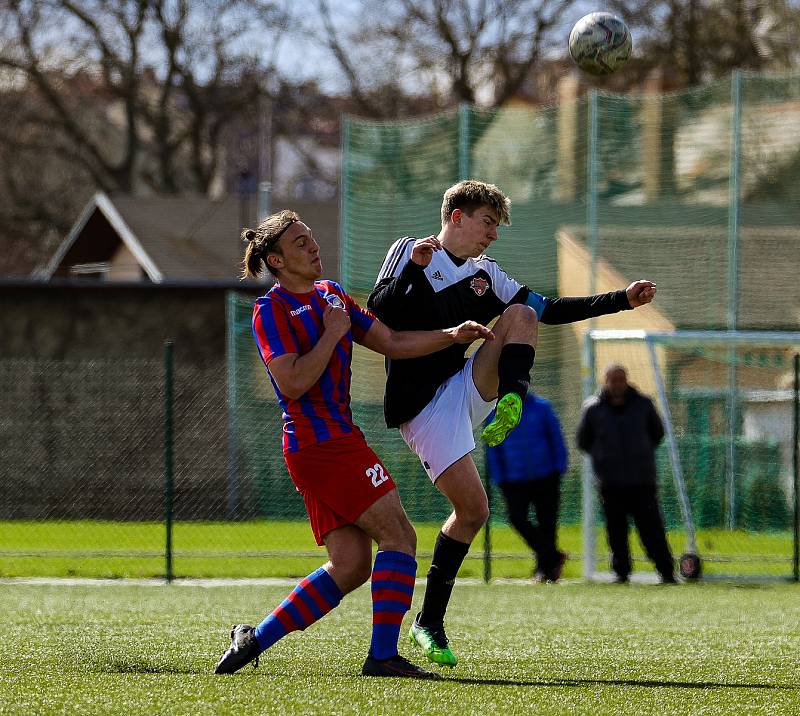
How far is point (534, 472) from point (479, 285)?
23.6 feet

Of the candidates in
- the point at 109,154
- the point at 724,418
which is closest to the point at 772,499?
the point at 724,418

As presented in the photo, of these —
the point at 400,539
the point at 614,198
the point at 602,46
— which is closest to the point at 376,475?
the point at 400,539

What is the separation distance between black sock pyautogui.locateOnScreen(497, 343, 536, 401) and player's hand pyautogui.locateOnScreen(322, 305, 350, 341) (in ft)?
2.43

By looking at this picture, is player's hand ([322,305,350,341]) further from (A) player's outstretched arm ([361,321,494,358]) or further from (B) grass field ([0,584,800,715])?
(B) grass field ([0,584,800,715])

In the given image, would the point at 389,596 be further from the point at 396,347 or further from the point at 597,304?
the point at 597,304

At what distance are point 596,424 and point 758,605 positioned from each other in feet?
10.8

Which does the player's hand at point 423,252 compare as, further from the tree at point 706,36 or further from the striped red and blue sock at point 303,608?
the tree at point 706,36

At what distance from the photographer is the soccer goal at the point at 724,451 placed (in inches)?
613

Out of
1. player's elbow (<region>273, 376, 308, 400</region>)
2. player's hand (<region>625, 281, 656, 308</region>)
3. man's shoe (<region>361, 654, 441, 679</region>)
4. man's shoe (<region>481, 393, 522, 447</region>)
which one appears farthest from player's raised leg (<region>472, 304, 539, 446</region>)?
man's shoe (<region>361, 654, 441, 679</region>)

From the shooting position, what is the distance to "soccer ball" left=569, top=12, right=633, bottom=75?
27.3 feet

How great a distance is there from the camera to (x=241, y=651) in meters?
6.14

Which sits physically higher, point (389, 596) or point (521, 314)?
point (521, 314)

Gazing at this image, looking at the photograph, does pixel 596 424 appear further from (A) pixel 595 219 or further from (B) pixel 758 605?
(A) pixel 595 219

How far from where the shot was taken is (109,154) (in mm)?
45656
